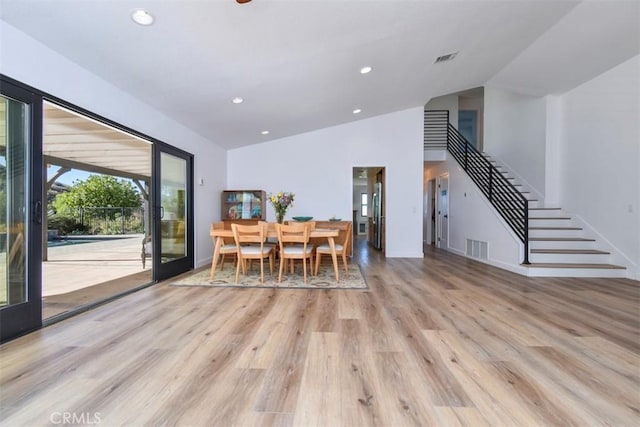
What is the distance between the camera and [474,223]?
5551 millimetres

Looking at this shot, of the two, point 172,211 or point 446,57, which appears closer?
point 446,57

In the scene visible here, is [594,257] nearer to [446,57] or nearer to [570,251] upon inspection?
[570,251]

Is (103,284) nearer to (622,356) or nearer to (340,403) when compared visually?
(340,403)

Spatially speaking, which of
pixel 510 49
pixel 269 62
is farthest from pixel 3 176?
pixel 510 49

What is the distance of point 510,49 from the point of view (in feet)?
12.9

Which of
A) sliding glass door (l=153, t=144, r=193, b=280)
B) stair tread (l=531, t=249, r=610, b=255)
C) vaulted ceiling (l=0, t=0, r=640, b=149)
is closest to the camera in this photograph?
vaulted ceiling (l=0, t=0, r=640, b=149)

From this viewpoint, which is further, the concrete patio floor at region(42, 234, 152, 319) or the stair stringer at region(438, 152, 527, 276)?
the stair stringer at region(438, 152, 527, 276)

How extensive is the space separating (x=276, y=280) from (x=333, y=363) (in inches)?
87.1

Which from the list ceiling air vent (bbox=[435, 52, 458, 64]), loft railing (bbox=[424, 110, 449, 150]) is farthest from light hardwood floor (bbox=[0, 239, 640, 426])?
loft railing (bbox=[424, 110, 449, 150])

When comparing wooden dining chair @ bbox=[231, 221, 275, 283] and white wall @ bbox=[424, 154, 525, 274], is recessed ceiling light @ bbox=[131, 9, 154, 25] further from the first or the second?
white wall @ bbox=[424, 154, 525, 274]

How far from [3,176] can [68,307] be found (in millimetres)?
1414

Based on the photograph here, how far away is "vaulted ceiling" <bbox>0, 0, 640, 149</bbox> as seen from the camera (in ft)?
6.91

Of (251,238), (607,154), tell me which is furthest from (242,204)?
(607,154)

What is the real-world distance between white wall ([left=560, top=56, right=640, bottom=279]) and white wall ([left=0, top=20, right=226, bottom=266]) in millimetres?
6835
